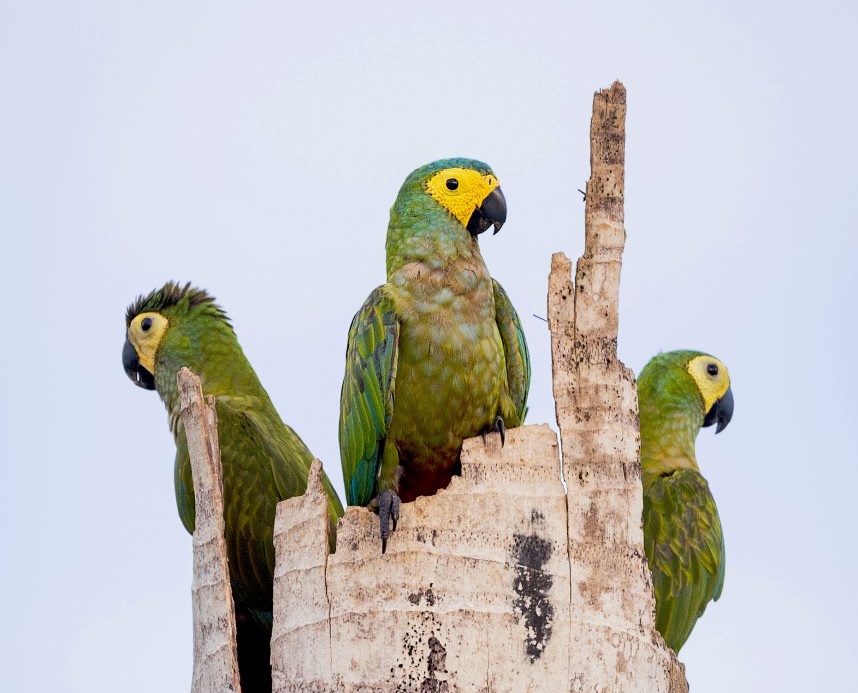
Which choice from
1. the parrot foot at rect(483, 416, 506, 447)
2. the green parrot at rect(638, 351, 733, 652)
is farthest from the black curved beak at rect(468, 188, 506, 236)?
the green parrot at rect(638, 351, 733, 652)

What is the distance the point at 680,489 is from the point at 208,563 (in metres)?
2.73

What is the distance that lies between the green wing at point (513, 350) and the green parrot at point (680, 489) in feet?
3.62

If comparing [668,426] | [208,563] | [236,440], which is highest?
[668,426]

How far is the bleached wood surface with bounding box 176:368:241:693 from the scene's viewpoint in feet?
14.1

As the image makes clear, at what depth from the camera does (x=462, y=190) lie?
5.36 m

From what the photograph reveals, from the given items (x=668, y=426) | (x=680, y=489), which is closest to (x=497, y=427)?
(x=680, y=489)

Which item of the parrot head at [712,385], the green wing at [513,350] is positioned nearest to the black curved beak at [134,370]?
the green wing at [513,350]

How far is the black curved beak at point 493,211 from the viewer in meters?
5.34

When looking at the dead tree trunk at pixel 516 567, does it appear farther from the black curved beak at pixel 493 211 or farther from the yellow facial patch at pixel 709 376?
the yellow facial patch at pixel 709 376

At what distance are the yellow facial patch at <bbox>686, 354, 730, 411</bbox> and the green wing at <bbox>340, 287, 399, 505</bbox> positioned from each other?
241cm

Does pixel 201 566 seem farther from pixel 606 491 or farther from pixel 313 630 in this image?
pixel 606 491

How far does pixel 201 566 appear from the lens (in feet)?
14.8

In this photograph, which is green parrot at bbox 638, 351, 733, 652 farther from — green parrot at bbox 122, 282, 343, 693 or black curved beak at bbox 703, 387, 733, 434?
green parrot at bbox 122, 282, 343, 693

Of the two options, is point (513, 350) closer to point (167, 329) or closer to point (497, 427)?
point (497, 427)
